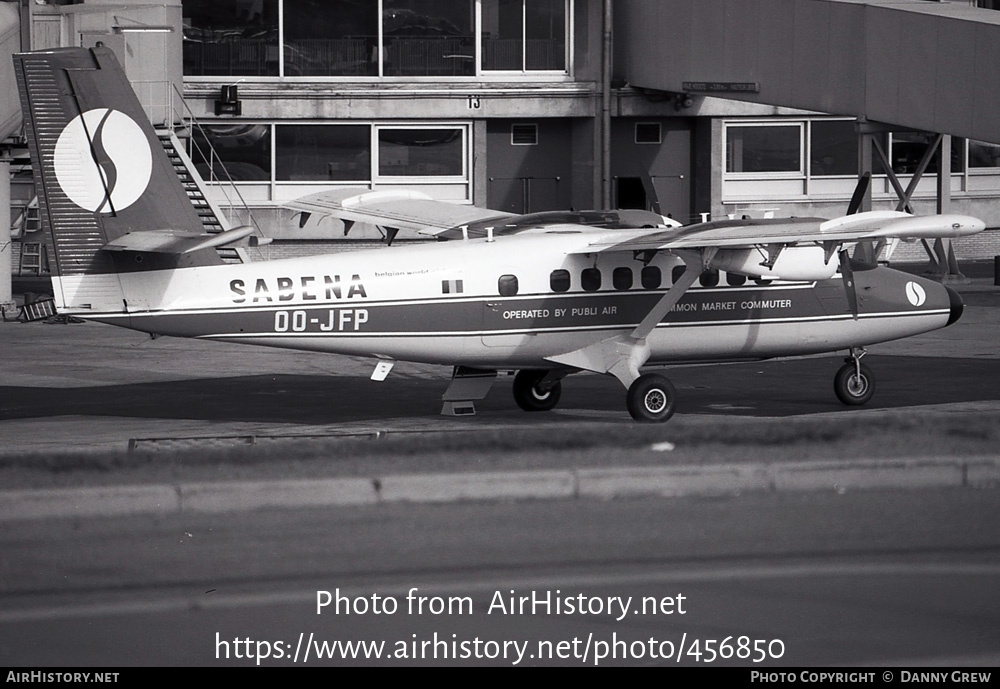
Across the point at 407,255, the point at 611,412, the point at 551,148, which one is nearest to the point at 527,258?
the point at 407,255

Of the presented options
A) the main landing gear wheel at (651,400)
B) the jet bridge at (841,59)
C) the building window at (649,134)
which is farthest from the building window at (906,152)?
the main landing gear wheel at (651,400)

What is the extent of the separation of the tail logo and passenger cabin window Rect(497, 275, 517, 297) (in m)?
4.69

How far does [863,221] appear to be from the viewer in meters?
17.5

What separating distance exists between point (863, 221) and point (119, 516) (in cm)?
1007

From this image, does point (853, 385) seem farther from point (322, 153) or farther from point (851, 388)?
point (322, 153)

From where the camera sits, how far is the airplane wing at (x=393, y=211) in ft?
73.5

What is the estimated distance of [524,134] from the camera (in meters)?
44.0

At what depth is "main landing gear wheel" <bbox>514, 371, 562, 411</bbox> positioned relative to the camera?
20281 millimetres

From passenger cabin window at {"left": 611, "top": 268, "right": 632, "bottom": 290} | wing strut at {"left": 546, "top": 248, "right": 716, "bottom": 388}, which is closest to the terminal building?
passenger cabin window at {"left": 611, "top": 268, "right": 632, "bottom": 290}

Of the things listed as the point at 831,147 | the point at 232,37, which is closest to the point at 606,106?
the point at 831,147

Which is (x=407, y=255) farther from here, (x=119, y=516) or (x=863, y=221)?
(x=119, y=516)

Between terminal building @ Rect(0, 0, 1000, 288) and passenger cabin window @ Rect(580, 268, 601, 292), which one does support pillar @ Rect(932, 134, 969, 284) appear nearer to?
terminal building @ Rect(0, 0, 1000, 288)

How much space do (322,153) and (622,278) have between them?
25.2m

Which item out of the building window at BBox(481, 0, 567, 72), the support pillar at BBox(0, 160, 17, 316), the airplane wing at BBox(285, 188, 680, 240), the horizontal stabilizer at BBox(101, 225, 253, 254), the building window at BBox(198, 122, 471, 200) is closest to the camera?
the horizontal stabilizer at BBox(101, 225, 253, 254)
